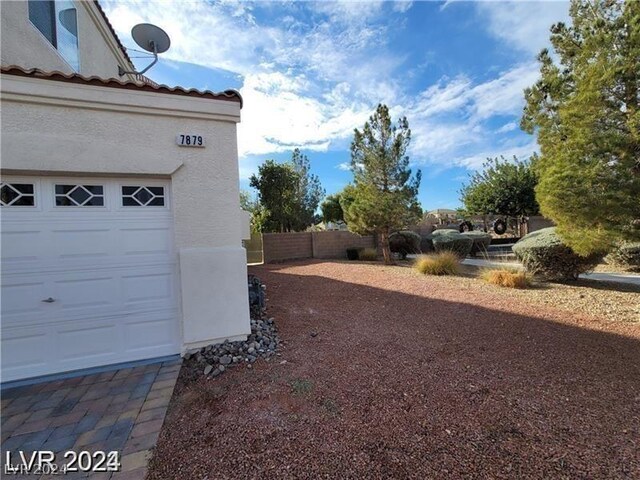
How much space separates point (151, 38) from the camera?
5117 millimetres

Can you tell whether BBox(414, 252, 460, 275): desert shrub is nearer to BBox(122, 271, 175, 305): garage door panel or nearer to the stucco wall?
BBox(122, 271, 175, 305): garage door panel

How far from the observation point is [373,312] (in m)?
5.95

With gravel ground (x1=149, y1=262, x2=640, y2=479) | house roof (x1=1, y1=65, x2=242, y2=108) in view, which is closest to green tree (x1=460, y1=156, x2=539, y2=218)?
gravel ground (x1=149, y1=262, x2=640, y2=479)

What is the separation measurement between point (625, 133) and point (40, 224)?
925 cm

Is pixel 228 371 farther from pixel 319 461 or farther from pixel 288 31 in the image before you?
pixel 288 31

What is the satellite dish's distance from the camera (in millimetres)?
4980

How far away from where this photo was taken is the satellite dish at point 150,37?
16.3ft

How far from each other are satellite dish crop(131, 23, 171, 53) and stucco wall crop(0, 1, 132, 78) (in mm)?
1564

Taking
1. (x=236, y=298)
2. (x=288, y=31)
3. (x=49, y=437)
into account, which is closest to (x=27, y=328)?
(x=49, y=437)

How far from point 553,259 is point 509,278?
4.96ft

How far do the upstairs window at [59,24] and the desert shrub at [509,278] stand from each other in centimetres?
1132

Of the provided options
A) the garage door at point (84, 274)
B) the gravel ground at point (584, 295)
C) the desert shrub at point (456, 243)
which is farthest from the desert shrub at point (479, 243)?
the garage door at point (84, 274)

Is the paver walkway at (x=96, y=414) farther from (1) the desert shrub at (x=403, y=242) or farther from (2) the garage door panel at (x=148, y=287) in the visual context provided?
(1) the desert shrub at (x=403, y=242)

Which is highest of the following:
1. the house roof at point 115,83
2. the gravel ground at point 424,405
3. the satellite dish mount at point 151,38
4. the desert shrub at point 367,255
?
the satellite dish mount at point 151,38
